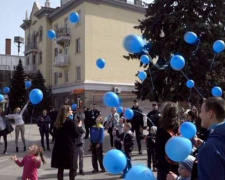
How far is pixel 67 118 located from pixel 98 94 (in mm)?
24875

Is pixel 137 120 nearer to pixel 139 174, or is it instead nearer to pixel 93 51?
pixel 139 174

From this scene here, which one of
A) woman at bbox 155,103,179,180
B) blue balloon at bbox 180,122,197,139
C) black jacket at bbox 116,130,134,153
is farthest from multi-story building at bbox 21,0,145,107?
woman at bbox 155,103,179,180

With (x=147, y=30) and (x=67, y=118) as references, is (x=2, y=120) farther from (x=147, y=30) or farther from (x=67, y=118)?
(x=147, y=30)

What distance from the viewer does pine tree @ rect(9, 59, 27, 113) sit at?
1398 inches

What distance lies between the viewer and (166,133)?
482 centimetres

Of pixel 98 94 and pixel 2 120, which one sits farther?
pixel 98 94

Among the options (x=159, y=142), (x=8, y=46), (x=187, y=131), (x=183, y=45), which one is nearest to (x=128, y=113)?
(x=187, y=131)

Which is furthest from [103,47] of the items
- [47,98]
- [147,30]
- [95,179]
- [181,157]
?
[181,157]

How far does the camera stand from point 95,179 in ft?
27.2

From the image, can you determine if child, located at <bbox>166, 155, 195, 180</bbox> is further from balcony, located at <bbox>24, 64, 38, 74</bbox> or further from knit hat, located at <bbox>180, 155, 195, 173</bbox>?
balcony, located at <bbox>24, 64, 38, 74</bbox>

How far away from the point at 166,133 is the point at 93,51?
88.8 ft

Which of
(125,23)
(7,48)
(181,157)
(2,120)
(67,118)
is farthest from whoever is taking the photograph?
(7,48)

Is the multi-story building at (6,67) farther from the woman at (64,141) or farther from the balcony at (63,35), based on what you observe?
the woman at (64,141)

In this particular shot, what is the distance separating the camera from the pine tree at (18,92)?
116 ft
